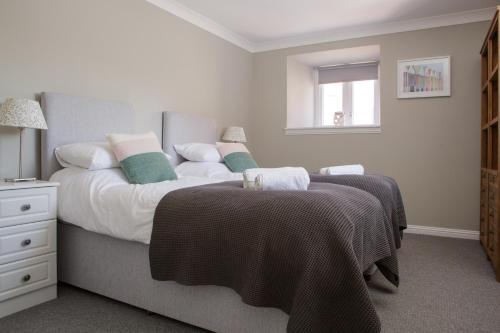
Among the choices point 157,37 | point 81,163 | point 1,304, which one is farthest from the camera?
point 157,37

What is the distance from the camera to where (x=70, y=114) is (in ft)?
8.51

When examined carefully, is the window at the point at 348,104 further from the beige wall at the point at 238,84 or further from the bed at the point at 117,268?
the bed at the point at 117,268

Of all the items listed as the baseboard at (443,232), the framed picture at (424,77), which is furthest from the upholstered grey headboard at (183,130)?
the baseboard at (443,232)

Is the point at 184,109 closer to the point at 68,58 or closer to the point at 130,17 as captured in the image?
the point at 130,17

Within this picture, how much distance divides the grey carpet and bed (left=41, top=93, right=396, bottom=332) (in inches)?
2.9

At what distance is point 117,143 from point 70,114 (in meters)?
0.45

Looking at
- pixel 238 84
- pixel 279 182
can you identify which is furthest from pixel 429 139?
pixel 279 182

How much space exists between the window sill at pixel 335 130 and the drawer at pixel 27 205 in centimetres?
319

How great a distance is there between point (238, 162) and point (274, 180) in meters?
1.64

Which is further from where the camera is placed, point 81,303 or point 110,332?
point 81,303

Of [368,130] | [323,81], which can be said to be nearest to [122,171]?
[368,130]

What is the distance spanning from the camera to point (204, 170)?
3270 millimetres

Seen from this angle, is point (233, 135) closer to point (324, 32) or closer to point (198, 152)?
point (198, 152)

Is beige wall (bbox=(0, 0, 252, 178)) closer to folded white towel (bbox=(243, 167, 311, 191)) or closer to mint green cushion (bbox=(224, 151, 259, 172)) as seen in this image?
mint green cushion (bbox=(224, 151, 259, 172))
